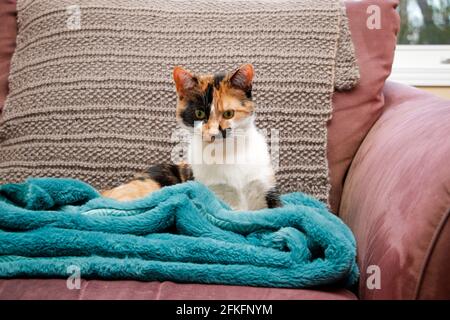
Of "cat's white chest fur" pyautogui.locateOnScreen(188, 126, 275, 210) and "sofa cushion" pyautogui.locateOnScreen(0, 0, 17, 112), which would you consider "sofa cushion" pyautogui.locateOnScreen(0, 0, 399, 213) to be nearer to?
"cat's white chest fur" pyautogui.locateOnScreen(188, 126, 275, 210)

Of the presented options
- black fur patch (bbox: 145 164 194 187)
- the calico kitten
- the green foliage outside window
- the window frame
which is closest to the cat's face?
the calico kitten

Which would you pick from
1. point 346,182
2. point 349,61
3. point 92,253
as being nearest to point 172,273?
point 92,253

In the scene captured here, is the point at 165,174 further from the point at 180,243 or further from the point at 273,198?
the point at 180,243

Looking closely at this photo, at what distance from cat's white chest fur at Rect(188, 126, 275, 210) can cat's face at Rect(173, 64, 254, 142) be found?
0.05m

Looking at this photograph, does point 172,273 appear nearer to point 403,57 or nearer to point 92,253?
point 92,253

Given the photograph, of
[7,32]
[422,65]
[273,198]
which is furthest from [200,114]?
[422,65]

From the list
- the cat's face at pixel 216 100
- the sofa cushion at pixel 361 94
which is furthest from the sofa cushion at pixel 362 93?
the cat's face at pixel 216 100

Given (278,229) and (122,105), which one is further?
(122,105)

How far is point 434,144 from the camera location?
84 cm

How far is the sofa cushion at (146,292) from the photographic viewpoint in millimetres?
769

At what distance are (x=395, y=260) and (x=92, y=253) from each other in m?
0.48

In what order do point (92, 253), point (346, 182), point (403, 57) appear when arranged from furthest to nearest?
point (403, 57), point (346, 182), point (92, 253)

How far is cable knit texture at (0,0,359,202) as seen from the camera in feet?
4.20

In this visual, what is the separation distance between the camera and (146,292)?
780 millimetres
